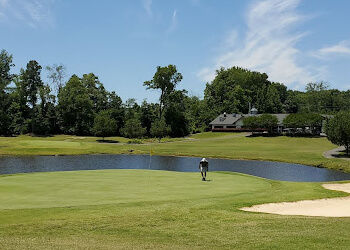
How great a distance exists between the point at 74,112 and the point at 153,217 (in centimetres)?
10647

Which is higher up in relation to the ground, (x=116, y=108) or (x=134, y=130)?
(x=116, y=108)

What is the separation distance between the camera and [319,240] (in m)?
10.9

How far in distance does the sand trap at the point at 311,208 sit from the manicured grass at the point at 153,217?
2.73ft

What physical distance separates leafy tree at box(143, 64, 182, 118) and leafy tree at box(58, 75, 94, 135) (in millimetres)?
20416

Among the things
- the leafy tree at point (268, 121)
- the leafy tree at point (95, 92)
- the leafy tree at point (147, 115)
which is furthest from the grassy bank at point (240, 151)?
the leafy tree at point (95, 92)

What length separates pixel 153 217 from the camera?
15.1 m

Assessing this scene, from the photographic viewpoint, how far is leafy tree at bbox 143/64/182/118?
12100 cm

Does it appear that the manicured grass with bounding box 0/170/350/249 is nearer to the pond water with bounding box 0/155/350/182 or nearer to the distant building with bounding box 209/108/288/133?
the pond water with bounding box 0/155/350/182

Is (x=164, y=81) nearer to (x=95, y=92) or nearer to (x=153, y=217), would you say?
(x=95, y=92)

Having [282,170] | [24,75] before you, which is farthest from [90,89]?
[282,170]

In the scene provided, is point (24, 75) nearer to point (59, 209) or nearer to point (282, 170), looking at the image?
point (282, 170)

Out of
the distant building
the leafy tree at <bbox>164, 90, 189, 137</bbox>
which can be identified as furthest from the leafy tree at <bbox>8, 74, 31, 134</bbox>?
the distant building

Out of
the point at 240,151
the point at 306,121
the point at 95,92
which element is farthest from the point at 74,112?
the point at 306,121

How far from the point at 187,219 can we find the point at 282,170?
36.7 m
